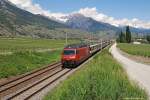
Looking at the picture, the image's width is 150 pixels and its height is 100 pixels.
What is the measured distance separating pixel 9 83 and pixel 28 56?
2497 centimetres

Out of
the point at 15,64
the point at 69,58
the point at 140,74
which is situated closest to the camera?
the point at 140,74

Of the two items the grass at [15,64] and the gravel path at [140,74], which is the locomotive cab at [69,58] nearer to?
the grass at [15,64]

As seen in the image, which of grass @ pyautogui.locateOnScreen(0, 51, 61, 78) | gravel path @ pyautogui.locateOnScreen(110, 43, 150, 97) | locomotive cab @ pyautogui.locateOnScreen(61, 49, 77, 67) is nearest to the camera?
gravel path @ pyautogui.locateOnScreen(110, 43, 150, 97)

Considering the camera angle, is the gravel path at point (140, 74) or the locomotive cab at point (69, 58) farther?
the locomotive cab at point (69, 58)

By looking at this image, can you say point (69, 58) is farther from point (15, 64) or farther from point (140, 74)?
point (140, 74)

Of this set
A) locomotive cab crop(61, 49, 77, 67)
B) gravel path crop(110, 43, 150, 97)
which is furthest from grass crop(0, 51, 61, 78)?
gravel path crop(110, 43, 150, 97)

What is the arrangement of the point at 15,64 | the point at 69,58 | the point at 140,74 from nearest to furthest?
the point at 140,74 → the point at 15,64 → the point at 69,58

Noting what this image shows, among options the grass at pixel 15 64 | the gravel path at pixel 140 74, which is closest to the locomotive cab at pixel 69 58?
the grass at pixel 15 64

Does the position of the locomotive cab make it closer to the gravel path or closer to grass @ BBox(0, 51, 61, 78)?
grass @ BBox(0, 51, 61, 78)

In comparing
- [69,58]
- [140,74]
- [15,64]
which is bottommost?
[140,74]

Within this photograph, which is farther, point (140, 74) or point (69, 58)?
point (69, 58)

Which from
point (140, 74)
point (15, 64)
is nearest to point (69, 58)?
point (15, 64)

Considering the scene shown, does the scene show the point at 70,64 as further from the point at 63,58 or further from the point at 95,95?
the point at 95,95

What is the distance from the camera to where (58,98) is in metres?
14.4
